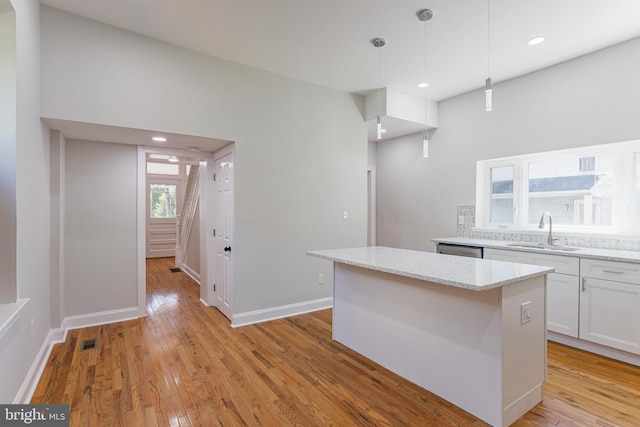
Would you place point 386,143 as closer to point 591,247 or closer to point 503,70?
point 503,70

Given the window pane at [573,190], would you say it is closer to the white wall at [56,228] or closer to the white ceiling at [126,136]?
the white ceiling at [126,136]

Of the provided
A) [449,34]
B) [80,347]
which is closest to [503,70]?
[449,34]

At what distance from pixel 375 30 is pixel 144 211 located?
3296mm

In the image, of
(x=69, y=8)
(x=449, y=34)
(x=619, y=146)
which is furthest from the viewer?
(x=619, y=146)

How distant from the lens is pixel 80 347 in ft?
9.96

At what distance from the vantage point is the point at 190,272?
6309 mm

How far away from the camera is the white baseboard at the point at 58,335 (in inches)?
85.7

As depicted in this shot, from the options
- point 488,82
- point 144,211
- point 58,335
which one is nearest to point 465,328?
point 488,82

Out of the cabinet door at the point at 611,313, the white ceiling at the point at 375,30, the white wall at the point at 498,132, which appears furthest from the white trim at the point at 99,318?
the cabinet door at the point at 611,313

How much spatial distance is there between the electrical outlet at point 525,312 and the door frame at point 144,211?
368 cm

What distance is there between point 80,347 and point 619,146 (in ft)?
19.2

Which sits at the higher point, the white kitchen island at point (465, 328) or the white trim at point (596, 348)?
the white kitchen island at point (465, 328)

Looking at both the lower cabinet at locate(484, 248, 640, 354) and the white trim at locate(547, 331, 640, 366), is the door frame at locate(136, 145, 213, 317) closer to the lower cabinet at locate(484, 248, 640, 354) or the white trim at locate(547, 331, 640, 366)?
the lower cabinet at locate(484, 248, 640, 354)

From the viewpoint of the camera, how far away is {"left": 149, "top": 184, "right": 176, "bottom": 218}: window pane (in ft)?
27.5
